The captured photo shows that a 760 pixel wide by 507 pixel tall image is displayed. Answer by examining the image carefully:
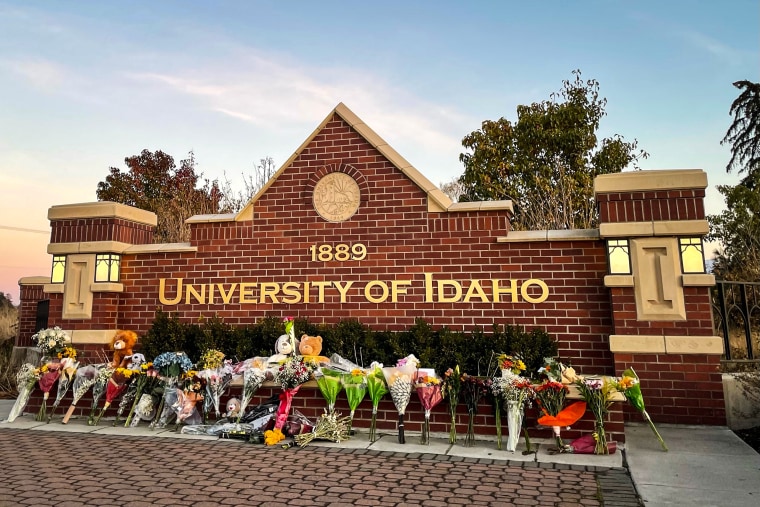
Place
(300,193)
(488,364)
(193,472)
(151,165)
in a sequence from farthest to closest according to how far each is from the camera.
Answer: (151,165), (300,193), (488,364), (193,472)

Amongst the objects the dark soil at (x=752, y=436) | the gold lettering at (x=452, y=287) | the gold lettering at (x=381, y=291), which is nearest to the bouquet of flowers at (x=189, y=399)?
the gold lettering at (x=381, y=291)

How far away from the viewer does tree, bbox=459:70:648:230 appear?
17.6m

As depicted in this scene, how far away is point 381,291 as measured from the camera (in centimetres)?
792

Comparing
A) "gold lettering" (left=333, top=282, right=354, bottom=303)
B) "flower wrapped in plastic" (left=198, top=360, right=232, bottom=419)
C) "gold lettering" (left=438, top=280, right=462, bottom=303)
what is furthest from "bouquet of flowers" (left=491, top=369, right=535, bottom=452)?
"flower wrapped in plastic" (left=198, top=360, right=232, bottom=419)

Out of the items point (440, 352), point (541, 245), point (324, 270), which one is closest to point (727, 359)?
point (541, 245)

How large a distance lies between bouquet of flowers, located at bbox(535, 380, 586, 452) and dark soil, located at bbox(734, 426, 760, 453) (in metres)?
2.08

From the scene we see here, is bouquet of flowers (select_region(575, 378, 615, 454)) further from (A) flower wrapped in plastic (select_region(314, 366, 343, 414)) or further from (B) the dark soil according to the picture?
(A) flower wrapped in plastic (select_region(314, 366, 343, 414))

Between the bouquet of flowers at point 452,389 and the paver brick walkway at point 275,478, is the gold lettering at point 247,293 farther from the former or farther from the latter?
the bouquet of flowers at point 452,389

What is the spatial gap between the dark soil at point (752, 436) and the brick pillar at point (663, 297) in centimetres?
30

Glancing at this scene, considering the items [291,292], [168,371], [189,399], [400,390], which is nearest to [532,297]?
[400,390]

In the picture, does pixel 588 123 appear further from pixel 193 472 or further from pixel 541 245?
pixel 193 472

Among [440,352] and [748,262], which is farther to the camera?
[748,262]

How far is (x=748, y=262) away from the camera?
1386 cm

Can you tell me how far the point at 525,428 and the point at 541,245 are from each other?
2648mm
